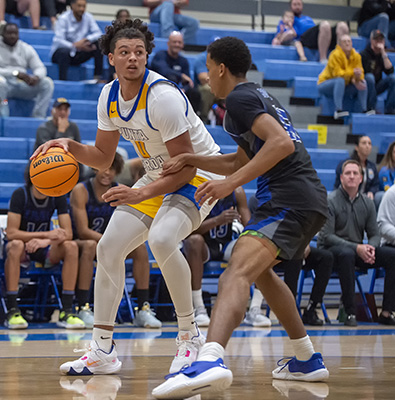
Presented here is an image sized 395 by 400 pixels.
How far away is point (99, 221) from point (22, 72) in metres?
3.35

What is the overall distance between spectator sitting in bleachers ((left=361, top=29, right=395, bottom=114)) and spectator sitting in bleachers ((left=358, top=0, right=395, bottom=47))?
1.41 meters

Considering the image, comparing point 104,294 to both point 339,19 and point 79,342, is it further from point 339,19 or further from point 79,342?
point 339,19

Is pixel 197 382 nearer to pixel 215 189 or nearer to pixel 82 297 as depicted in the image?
pixel 215 189

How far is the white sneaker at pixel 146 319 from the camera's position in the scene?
6.41m

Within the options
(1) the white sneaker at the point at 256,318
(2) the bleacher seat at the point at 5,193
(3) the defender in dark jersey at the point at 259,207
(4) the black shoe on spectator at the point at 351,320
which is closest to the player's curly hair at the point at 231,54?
(3) the defender in dark jersey at the point at 259,207

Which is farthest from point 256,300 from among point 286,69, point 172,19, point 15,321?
point 172,19

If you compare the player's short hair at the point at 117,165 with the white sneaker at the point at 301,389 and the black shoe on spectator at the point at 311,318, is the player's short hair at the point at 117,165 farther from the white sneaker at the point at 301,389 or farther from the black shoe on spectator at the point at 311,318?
the white sneaker at the point at 301,389

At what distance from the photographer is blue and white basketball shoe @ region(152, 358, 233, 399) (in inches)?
112

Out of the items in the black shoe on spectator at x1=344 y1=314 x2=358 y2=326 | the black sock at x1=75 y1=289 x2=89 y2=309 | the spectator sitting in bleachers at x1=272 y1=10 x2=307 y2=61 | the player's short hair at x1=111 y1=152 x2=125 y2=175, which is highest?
the spectator sitting in bleachers at x1=272 y1=10 x2=307 y2=61

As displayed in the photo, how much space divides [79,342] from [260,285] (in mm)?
2204

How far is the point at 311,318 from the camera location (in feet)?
22.3

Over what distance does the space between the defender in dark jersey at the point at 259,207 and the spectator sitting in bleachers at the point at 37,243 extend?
3.10 m

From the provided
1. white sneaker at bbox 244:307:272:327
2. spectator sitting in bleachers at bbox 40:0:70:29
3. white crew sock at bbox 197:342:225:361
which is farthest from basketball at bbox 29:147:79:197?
spectator sitting in bleachers at bbox 40:0:70:29

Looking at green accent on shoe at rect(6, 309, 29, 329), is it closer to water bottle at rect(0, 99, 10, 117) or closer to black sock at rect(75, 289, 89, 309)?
black sock at rect(75, 289, 89, 309)
